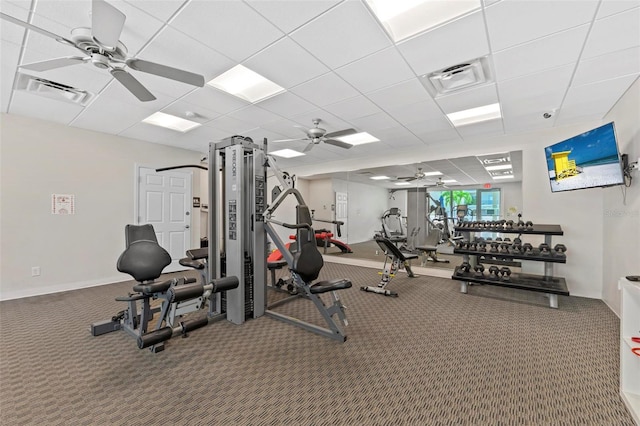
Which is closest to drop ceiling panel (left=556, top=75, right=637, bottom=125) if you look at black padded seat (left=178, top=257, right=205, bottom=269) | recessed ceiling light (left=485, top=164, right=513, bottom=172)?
recessed ceiling light (left=485, top=164, right=513, bottom=172)

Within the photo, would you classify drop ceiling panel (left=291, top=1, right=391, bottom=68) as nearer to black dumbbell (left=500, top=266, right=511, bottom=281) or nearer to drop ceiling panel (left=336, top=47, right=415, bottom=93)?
drop ceiling panel (left=336, top=47, right=415, bottom=93)

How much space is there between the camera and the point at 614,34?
211 centimetres

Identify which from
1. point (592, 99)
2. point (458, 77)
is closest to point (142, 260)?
point (458, 77)

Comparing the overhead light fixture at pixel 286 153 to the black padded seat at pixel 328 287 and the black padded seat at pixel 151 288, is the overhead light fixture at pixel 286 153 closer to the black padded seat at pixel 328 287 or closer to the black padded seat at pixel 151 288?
the black padded seat at pixel 328 287

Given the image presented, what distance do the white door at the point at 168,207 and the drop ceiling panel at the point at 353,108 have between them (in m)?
4.08

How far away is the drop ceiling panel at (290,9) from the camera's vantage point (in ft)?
6.10

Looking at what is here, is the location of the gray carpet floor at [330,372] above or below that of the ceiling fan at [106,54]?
below

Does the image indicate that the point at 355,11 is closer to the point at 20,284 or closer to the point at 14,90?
the point at 14,90

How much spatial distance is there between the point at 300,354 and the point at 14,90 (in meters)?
4.61

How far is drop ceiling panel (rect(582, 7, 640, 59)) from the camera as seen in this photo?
1937 millimetres

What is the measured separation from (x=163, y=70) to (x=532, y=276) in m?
5.47

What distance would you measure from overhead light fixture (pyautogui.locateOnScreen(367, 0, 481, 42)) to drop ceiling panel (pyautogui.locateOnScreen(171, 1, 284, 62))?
84 cm

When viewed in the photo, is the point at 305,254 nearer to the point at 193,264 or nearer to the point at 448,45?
the point at 193,264

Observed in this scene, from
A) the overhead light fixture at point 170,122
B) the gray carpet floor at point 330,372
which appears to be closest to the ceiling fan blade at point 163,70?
the overhead light fixture at point 170,122
